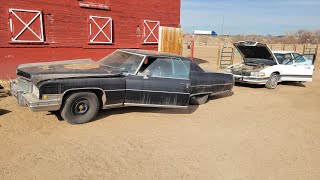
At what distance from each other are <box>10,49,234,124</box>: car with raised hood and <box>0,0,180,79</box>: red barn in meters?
4.53

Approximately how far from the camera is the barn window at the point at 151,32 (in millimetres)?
13477

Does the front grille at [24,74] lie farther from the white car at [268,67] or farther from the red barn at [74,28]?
the white car at [268,67]

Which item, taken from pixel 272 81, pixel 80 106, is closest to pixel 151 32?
pixel 272 81

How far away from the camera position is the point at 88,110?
212 inches

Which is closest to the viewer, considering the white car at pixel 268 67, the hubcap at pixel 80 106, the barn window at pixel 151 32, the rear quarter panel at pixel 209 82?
the hubcap at pixel 80 106

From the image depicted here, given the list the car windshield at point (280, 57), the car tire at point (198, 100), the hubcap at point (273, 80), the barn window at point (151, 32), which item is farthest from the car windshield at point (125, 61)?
the car windshield at point (280, 57)

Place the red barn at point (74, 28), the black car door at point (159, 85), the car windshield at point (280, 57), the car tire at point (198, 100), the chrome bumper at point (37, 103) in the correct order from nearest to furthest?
1. the chrome bumper at point (37, 103)
2. the black car door at point (159, 85)
3. the car tire at point (198, 100)
4. the red barn at point (74, 28)
5. the car windshield at point (280, 57)

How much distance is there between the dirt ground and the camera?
3.78 metres

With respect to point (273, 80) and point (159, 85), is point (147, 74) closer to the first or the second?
point (159, 85)

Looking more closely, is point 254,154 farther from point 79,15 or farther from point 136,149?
point 79,15

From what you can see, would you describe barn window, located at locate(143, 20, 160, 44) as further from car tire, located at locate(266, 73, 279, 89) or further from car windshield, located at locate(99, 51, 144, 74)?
car windshield, located at locate(99, 51, 144, 74)

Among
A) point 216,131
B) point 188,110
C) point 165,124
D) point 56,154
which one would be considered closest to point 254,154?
point 216,131

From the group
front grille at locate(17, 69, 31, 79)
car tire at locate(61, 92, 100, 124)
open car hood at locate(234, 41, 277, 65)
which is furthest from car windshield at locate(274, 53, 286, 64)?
front grille at locate(17, 69, 31, 79)

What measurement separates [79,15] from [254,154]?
9.18 metres
